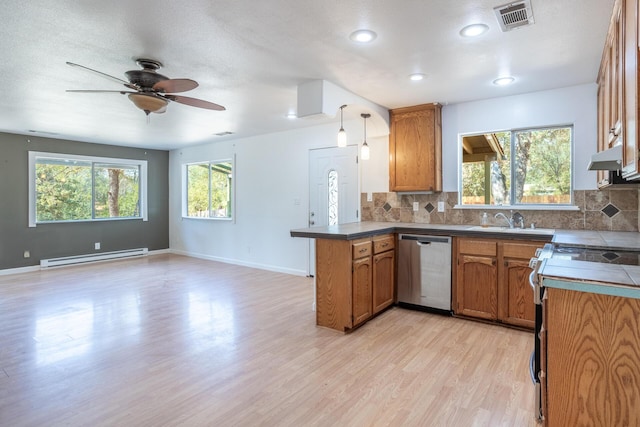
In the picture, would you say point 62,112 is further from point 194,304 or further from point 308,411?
point 308,411

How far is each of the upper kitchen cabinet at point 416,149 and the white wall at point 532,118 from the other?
13 cm

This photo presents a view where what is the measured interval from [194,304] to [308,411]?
2.57 m

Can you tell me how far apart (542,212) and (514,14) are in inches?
90.1

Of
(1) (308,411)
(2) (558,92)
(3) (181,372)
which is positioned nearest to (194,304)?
(3) (181,372)

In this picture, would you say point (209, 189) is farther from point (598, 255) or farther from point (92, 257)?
point (598, 255)

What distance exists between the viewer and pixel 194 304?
4188mm

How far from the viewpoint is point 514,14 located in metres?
2.16

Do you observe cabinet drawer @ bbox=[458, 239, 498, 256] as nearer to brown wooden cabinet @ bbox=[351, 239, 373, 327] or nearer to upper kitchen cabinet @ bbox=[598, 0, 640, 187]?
brown wooden cabinet @ bbox=[351, 239, 373, 327]

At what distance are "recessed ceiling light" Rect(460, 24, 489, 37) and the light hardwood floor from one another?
7.80 feet

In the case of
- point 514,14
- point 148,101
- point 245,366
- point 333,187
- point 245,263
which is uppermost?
point 514,14

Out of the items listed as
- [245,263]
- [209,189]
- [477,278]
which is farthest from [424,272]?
[209,189]

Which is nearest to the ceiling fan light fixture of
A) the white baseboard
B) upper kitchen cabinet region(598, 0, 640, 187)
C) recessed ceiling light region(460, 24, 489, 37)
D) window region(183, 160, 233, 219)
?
recessed ceiling light region(460, 24, 489, 37)

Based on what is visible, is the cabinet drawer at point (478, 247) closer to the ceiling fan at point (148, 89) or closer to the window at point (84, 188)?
the ceiling fan at point (148, 89)

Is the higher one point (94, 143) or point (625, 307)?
point (94, 143)
